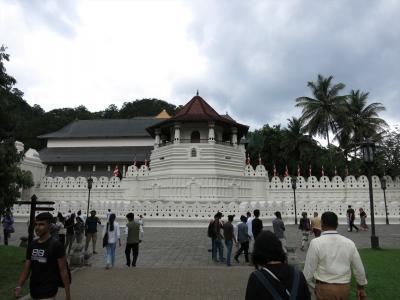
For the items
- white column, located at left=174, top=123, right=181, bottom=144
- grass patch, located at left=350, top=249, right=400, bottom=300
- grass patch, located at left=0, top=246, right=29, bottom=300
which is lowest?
grass patch, located at left=0, top=246, right=29, bottom=300

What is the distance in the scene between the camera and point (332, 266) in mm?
3688

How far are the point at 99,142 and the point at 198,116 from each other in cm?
2318

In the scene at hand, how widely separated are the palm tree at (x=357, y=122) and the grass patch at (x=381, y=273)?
26.3 metres

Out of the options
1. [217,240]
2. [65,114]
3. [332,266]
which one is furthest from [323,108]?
[65,114]

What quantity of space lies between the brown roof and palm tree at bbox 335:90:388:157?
10.9 metres

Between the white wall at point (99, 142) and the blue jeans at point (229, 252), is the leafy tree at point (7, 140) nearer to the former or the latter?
the blue jeans at point (229, 252)

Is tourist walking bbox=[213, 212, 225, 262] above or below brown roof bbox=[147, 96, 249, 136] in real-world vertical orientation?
below

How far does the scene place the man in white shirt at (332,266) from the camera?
3.68m

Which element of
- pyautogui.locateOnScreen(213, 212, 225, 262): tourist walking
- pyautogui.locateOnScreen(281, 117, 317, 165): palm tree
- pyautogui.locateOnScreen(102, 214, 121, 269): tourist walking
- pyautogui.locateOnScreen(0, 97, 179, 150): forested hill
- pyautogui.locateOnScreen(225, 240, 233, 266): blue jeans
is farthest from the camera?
pyautogui.locateOnScreen(0, 97, 179, 150): forested hill

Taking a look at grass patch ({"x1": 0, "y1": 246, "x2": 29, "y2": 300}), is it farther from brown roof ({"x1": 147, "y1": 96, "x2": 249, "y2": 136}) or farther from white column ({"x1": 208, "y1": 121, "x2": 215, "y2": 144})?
white column ({"x1": 208, "y1": 121, "x2": 215, "y2": 144})

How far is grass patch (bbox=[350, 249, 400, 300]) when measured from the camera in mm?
6156

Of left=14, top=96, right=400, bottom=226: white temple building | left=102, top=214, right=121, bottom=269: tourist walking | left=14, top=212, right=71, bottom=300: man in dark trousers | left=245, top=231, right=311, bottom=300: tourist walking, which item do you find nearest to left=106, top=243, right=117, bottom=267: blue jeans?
left=102, top=214, right=121, bottom=269: tourist walking

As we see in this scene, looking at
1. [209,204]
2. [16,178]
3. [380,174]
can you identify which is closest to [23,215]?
[209,204]

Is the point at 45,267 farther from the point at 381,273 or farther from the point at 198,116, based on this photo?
the point at 198,116
